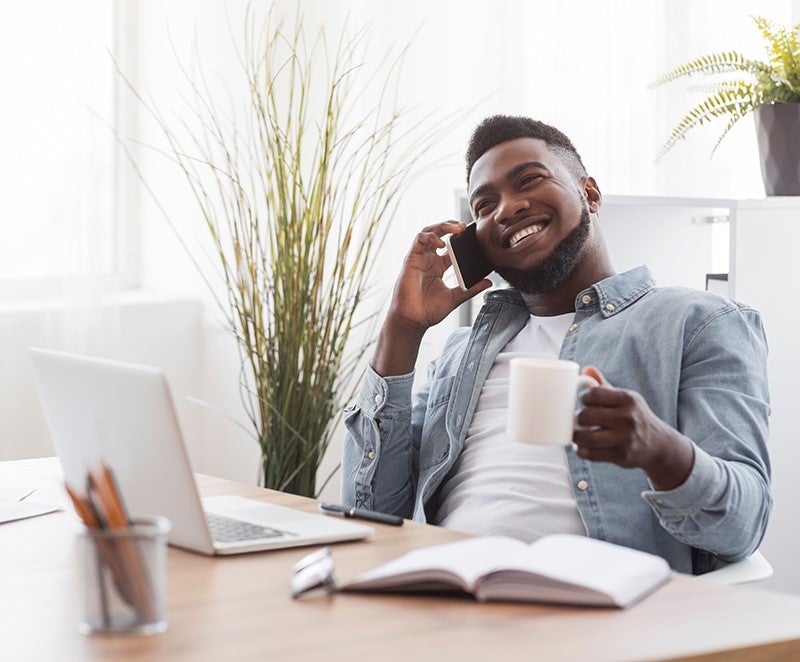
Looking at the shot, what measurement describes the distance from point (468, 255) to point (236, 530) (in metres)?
0.81

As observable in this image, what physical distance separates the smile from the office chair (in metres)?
0.64

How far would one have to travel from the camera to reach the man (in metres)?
1.67

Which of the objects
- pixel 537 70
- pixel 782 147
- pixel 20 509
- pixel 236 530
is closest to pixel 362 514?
pixel 236 530

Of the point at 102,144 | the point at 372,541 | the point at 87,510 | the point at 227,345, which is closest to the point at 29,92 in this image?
the point at 102,144

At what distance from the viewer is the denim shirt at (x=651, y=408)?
1.64m

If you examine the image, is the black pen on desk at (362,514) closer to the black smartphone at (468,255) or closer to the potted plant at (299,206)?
the black smartphone at (468,255)

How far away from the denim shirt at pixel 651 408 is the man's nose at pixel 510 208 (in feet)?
0.52

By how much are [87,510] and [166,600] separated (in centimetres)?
20

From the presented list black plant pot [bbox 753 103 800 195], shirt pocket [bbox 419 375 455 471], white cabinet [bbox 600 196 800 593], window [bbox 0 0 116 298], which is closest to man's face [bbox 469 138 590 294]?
shirt pocket [bbox 419 375 455 471]

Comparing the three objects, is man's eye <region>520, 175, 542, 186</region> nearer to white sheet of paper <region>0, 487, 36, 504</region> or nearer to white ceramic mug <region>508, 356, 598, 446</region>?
white ceramic mug <region>508, 356, 598, 446</region>

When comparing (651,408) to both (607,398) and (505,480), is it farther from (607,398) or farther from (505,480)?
(607,398)

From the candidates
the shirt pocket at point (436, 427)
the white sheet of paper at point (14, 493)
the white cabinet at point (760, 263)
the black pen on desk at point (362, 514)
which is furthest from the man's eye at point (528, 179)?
the white sheet of paper at point (14, 493)

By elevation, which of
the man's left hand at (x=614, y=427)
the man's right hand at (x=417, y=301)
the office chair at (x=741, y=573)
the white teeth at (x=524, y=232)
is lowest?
the office chair at (x=741, y=573)

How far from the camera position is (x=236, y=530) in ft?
4.92
